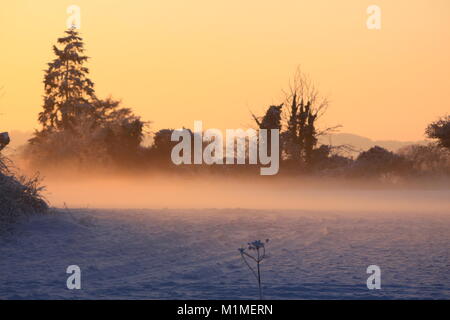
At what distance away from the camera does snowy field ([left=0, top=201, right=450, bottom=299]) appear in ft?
31.6

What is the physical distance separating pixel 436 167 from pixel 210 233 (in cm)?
2421

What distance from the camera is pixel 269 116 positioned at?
40219 millimetres

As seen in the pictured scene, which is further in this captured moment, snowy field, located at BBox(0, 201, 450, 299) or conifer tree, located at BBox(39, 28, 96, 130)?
conifer tree, located at BBox(39, 28, 96, 130)

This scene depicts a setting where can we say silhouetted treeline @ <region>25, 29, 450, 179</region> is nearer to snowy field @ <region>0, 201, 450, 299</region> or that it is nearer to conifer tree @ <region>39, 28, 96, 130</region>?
conifer tree @ <region>39, 28, 96, 130</region>

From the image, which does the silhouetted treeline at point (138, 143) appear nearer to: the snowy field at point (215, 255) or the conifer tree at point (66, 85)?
the conifer tree at point (66, 85)

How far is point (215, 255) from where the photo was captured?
1272 cm

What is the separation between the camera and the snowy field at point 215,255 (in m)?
9.63

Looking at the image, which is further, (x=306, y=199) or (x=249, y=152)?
(x=249, y=152)

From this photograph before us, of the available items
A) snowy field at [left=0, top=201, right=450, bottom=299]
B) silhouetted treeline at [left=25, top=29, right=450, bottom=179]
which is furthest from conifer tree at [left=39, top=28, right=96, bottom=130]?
snowy field at [left=0, top=201, right=450, bottom=299]
